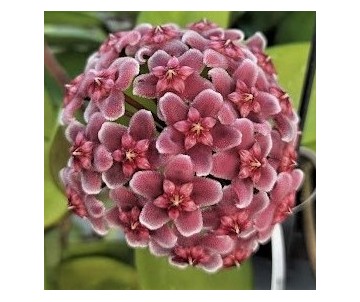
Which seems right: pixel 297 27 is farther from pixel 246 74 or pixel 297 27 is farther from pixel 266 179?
pixel 266 179

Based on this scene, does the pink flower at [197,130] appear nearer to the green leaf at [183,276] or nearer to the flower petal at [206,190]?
the flower petal at [206,190]

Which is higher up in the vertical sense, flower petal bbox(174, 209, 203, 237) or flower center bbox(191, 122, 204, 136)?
flower center bbox(191, 122, 204, 136)

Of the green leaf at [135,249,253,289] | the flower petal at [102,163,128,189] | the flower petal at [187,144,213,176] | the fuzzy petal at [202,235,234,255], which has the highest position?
the flower petal at [187,144,213,176]

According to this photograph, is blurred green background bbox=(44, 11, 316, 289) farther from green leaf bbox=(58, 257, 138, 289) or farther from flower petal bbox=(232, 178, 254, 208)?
flower petal bbox=(232, 178, 254, 208)

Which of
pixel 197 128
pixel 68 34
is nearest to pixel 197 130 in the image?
pixel 197 128

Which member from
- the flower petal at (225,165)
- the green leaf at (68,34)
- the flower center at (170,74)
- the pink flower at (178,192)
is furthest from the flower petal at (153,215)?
the green leaf at (68,34)

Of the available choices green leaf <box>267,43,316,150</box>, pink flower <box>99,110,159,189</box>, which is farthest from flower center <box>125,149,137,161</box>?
green leaf <box>267,43,316,150</box>
